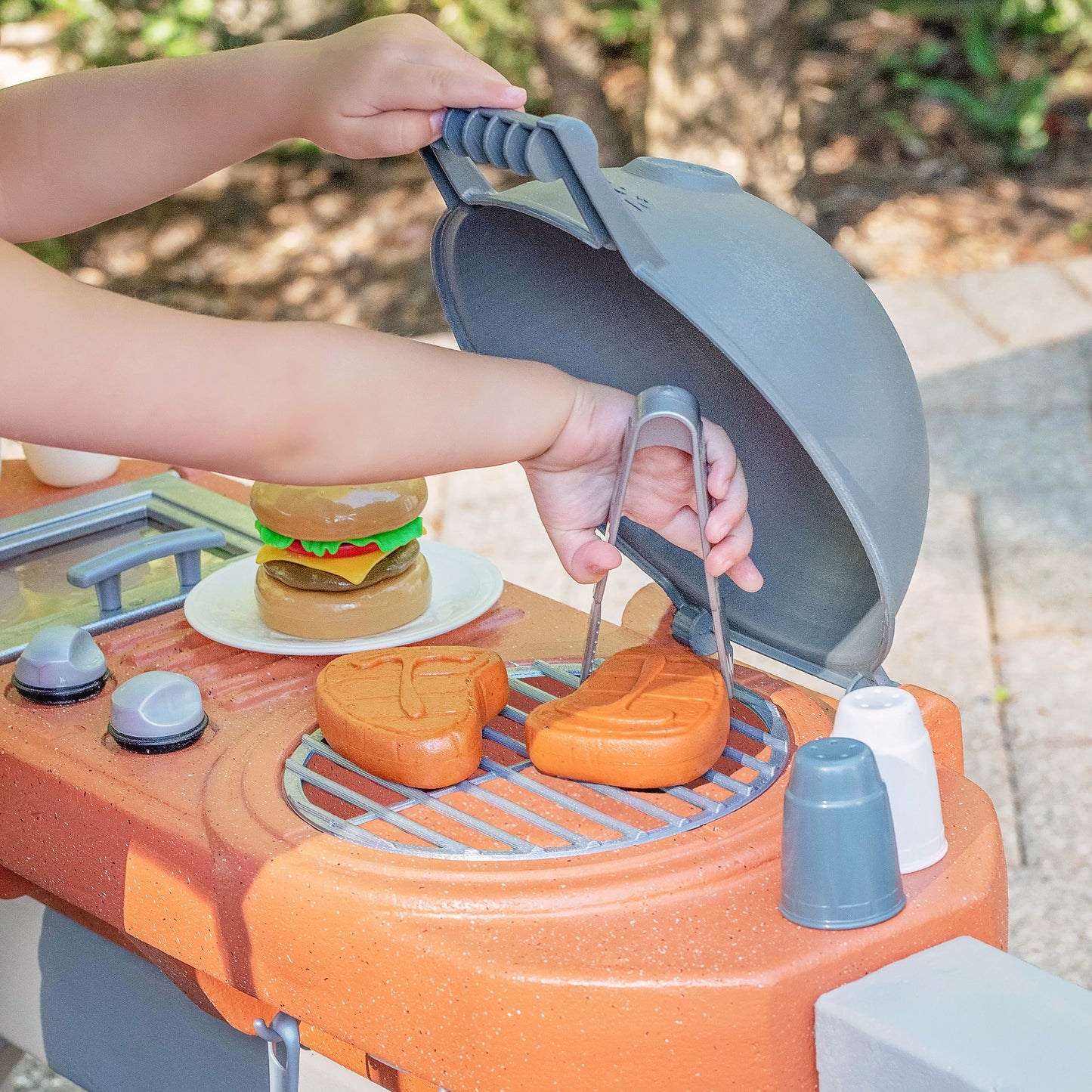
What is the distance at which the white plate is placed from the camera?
108cm

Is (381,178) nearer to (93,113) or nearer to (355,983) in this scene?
(93,113)

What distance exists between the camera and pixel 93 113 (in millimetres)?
1068

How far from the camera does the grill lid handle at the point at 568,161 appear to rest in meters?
0.71

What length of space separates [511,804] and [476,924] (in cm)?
11

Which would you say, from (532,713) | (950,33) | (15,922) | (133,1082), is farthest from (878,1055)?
(950,33)

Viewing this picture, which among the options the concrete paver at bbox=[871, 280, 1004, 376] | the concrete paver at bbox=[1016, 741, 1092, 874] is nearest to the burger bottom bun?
the concrete paver at bbox=[1016, 741, 1092, 874]

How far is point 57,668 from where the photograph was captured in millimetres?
998

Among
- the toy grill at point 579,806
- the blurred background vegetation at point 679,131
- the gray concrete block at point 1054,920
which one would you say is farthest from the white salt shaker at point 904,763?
the blurred background vegetation at point 679,131

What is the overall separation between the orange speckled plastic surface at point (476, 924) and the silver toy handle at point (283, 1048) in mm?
22

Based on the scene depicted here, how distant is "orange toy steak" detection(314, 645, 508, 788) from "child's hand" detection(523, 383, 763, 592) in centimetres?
10

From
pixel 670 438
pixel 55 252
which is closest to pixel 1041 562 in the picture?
pixel 670 438

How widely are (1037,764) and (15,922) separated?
1.55 meters

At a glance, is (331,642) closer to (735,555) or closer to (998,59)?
(735,555)

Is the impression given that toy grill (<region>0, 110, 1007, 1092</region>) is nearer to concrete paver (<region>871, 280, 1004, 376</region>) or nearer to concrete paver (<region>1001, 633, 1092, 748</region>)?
concrete paver (<region>1001, 633, 1092, 748</region>)
